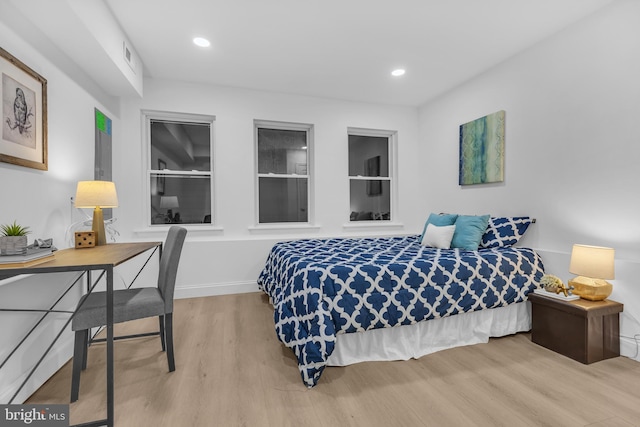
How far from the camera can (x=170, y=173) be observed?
3.69 metres

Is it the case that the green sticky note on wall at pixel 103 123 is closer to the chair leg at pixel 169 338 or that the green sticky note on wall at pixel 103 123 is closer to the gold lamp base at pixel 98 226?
the gold lamp base at pixel 98 226

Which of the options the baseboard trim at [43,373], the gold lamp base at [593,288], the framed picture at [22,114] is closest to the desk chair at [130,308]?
the baseboard trim at [43,373]

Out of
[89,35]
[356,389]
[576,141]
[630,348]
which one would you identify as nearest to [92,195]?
[89,35]

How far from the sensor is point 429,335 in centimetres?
224

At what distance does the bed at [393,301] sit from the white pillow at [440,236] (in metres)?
0.27

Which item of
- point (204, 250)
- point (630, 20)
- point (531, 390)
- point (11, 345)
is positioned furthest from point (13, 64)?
point (630, 20)

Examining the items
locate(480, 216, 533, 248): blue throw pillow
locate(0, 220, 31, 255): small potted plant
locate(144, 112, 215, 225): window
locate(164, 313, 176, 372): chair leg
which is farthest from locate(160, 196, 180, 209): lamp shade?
locate(480, 216, 533, 248): blue throw pillow

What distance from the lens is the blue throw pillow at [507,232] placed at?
2.88m

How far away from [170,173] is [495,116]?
12.3 ft

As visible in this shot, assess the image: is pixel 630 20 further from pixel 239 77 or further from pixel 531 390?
pixel 239 77

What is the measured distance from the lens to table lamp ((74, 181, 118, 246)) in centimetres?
217

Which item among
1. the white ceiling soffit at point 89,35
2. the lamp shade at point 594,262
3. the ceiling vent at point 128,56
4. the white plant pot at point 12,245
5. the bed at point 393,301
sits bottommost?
the bed at point 393,301

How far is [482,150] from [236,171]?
2.89 meters

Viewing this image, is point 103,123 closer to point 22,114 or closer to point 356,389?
point 22,114
